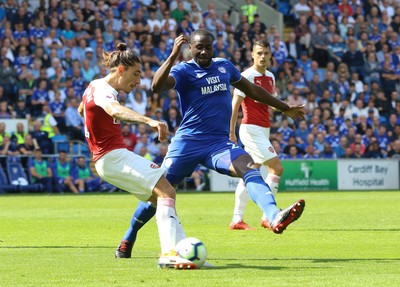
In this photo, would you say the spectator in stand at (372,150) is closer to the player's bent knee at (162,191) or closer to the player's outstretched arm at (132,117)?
the player's bent knee at (162,191)

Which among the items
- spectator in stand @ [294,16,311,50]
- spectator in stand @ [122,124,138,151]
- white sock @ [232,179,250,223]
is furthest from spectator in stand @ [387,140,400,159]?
white sock @ [232,179,250,223]

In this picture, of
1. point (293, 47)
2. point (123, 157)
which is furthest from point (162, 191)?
point (293, 47)

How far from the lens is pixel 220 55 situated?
113 feet

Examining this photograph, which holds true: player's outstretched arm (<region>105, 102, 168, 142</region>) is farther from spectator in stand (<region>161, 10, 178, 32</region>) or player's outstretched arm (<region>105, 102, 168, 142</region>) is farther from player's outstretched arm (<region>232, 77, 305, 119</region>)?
spectator in stand (<region>161, 10, 178, 32</region>)

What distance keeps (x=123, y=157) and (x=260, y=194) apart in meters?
1.52

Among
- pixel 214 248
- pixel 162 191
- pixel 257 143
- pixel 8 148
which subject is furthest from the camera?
pixel 8 148

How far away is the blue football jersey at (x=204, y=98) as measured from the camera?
11.4 metres

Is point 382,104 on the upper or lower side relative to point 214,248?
upper

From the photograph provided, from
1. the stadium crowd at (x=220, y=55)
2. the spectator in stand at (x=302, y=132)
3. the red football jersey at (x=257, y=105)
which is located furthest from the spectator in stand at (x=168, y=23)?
the red football jersey at (x=257, y=105)

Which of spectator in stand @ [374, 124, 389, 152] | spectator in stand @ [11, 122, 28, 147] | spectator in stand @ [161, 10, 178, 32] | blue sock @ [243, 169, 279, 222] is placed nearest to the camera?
blue sock @ [243, 169, 279, 222]

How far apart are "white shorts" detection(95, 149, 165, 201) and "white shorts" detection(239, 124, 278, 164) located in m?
6.21

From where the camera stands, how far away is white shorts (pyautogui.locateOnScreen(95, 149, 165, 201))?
10.0 meters

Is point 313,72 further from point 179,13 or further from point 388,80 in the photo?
point 179,13

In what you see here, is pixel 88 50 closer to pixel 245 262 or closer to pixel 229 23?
pixel 229 23
